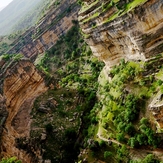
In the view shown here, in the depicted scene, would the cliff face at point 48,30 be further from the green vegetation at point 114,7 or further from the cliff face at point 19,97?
the green vegetation at point 114,7

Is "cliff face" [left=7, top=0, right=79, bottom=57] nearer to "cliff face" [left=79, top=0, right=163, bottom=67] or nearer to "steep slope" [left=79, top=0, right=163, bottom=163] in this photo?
"cliff face" [left=79, top=0, right=163, bottom=67]

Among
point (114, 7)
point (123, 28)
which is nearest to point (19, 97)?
point (123, 28)

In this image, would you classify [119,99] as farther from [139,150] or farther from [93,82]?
[93,82]

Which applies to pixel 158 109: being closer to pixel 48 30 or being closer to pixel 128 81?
A: pixel 128 81

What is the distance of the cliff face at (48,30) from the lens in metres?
93.4

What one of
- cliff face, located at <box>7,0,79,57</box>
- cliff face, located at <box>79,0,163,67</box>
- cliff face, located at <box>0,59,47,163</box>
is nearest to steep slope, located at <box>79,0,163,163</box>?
cliff face, located at <box>79,0,163,67</box>

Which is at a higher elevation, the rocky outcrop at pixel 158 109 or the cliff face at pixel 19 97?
the cliff face at pixel 19 97

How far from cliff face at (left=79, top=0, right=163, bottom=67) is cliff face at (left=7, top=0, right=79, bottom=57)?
147 ft

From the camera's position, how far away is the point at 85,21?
45781 millimetres

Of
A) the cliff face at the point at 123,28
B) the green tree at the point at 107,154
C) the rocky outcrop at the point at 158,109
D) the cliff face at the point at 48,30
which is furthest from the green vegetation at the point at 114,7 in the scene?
the cliff face at the point at 48,30

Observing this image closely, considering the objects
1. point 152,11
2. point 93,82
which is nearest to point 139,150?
point 152,11

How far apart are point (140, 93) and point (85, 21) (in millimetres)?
15152

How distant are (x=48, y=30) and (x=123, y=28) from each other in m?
59.4

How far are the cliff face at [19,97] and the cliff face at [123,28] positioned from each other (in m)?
13.7
